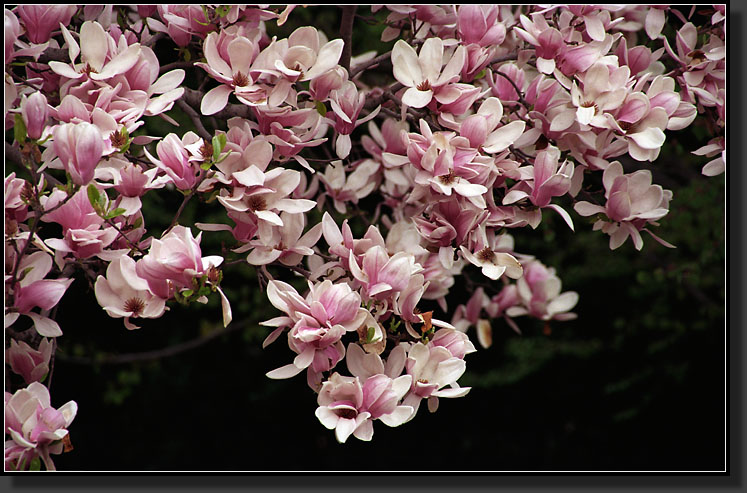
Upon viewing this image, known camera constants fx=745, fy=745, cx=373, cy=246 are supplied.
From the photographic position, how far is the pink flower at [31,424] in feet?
3.37

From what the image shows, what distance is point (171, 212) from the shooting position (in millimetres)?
2680

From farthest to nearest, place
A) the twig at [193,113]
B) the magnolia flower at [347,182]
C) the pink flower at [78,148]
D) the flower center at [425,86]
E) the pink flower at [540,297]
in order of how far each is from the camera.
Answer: the pink flower at [540,297] < the magnolia flower at [347,182] < the twig at [193,113] < the flower center at [425,86] < the pink flower at [78,148]

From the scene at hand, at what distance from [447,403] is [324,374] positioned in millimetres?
2030

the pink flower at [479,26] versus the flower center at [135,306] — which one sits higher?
the pink flower at [479,26]

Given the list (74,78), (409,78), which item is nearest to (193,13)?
(74,78)

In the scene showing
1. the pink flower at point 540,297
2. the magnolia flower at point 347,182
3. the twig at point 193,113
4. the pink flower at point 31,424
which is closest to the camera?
the pink flower at point 31,424

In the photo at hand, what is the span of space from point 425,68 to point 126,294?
21.5 inches

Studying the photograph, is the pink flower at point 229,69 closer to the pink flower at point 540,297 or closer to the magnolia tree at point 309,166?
the magnolia tree at point 309,166

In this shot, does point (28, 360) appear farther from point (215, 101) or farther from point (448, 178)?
point (448, 178)

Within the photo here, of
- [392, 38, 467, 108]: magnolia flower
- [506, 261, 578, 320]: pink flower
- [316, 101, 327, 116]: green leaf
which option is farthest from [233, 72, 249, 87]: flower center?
[506, 261, 578, 320]: pink flower

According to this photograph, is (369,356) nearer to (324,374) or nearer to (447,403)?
(324,374)

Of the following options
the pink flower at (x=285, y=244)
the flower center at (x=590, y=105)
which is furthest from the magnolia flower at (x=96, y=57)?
the flower center at (x=590, y=105)

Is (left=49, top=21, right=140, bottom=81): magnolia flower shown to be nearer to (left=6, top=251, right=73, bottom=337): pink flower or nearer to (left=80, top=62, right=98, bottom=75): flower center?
(left=80, top=62, right=98, bottom=75): flower center

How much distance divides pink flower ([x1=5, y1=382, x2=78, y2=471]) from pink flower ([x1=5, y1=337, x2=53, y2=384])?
0.10 meters
